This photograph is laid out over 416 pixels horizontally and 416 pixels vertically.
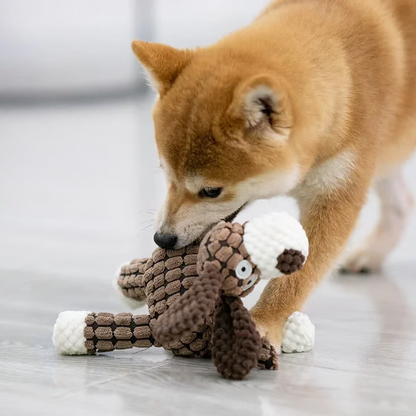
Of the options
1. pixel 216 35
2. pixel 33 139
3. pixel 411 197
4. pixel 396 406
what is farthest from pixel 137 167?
pixel 216 35

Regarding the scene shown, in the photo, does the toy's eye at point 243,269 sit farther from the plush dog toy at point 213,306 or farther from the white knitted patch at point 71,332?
the white knitted patch at point 71,332

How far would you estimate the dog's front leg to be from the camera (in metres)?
1.67

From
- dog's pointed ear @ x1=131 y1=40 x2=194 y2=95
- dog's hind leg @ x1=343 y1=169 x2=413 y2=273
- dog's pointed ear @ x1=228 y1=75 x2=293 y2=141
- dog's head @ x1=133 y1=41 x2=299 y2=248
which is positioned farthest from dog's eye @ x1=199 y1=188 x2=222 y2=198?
dog's hind leg @ x1=343 y1=169 x2=413 y2=273

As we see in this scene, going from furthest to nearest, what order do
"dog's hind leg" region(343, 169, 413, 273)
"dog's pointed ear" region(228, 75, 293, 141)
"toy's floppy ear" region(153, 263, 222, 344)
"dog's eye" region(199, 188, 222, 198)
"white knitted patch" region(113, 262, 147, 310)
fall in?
"dog's hind leg" region(343, 169, 413, 273) → "white knitted patch" region(113, 262, 147, 310) → "dog's eye" region(199, 188, 222, 198) → "dog's pointed ear" region(228, 75, 293, 141) → "toy's floppy ear" region(153, 263, 222, 344)

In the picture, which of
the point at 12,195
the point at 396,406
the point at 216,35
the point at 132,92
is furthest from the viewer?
the point at 216,35

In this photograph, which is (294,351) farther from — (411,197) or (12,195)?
(12,195)

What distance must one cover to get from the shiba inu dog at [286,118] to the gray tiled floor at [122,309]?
0.56 ft

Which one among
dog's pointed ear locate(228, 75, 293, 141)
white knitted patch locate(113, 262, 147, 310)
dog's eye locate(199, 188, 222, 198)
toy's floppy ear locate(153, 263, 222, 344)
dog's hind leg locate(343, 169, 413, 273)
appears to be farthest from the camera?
dog's hind leg locate(343, 169, 413, 273)

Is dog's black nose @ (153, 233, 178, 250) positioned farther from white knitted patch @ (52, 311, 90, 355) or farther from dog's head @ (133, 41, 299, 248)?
white knitted patch @ (52, 311, 90, 355)

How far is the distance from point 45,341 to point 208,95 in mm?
585

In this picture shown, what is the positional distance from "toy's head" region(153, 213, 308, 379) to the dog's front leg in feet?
0.82

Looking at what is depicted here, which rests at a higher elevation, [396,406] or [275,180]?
[275,180]

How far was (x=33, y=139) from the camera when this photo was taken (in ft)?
14.3

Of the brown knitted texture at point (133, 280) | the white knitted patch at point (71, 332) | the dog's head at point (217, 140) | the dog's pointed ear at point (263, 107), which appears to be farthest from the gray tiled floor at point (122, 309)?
the dog's pointed ear at point (263, 107)
